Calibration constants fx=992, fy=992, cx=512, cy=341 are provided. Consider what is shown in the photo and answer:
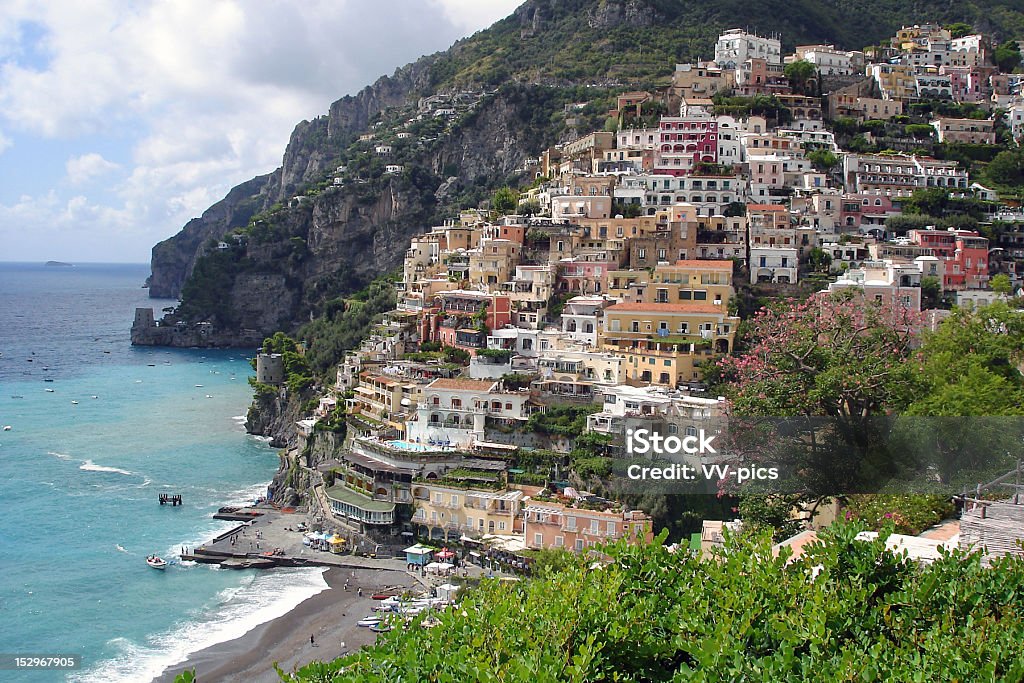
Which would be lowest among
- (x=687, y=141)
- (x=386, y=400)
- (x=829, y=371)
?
(x=386, y=400)

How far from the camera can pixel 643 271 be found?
130 ft

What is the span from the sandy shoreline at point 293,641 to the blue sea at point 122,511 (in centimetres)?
47

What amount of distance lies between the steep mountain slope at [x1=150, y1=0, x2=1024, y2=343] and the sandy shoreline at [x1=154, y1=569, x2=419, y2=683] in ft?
165

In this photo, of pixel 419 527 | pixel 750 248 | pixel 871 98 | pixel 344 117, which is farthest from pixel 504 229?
pixel 344 117

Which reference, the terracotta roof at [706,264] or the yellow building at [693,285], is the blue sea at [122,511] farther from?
the terracotta roof at [706,264]

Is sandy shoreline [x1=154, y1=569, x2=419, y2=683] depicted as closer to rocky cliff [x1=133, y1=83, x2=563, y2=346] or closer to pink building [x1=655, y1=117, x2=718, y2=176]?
pink building [x1=655, y1=117, x2=718, y2=176]

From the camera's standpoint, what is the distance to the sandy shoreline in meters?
22.8

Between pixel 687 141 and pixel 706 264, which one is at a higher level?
pixel 687 141

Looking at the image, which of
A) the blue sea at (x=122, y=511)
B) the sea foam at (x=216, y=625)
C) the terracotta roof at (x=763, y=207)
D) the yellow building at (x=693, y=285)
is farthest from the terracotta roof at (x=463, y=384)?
the terracotta roof at (x=763, y=207)

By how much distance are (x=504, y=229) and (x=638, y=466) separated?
28.2 m

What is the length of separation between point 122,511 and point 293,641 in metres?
14.1

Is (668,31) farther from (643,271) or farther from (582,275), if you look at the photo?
(643,271)

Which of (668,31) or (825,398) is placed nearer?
(825,398)

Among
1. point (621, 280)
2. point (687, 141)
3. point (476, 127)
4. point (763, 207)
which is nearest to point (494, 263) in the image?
point (621, 280)
